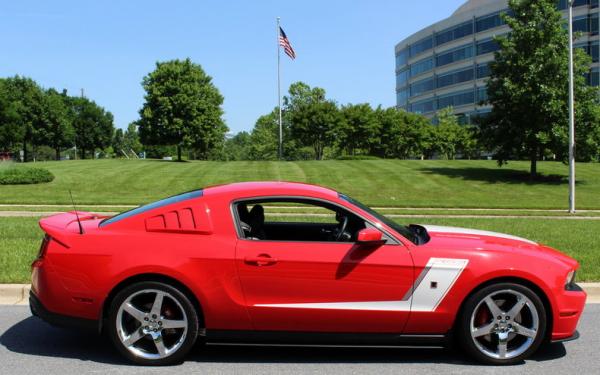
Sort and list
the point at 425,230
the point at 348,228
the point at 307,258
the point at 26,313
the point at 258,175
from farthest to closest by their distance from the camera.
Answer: the point at 258,175 < the point at 26,313 < the point at 425,230 < the point at 348,228 < the point at 307,258

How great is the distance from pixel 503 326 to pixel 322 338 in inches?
57.4

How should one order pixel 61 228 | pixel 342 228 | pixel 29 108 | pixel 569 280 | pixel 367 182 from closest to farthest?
pixel 569 280 < pixel 61 228 < pixel 342 228 < pixel 367 182 < pixel 29 108

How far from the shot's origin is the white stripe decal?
427 centimetres

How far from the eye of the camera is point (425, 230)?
5.07m

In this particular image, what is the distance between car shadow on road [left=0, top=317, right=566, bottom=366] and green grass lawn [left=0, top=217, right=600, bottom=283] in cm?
204

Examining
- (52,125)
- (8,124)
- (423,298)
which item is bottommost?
(423,298)

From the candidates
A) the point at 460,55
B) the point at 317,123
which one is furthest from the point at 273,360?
the point at 460,55

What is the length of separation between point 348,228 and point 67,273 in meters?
2.34

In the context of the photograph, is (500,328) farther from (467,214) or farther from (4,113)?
(4,113)

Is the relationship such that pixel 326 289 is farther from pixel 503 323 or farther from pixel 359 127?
pixel 359 127

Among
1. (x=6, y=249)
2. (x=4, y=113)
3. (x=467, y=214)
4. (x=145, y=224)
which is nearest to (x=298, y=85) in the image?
(x=4, y=113)

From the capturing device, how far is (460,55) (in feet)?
272

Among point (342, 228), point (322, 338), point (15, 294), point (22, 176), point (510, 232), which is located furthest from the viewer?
point (22, 176)

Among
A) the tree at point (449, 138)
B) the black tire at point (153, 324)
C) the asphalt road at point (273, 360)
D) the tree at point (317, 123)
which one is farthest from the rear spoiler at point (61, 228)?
the tree at point (449, 138)
